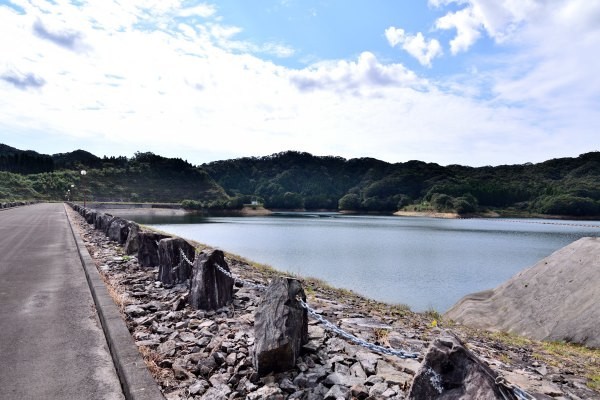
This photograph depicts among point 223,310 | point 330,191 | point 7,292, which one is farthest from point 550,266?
point 330,191

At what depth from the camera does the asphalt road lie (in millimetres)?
4375

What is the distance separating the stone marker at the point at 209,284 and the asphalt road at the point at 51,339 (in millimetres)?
1612

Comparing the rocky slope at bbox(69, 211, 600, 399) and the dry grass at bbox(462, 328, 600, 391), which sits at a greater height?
the rocky slope at bbox(69, 211, 600, 399)

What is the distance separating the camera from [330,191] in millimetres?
197125

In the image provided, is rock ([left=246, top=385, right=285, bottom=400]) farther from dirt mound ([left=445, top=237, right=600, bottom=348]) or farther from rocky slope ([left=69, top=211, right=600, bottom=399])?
dirt mound ([left=445, top=237, right=600, bottom=348])

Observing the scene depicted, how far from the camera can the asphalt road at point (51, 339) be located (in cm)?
438

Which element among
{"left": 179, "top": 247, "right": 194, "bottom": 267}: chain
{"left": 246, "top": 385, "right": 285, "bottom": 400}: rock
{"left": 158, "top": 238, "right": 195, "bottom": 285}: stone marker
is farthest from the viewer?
{"left": 158, "top": 238, "right": 195, "bottom": 285}: stone marker

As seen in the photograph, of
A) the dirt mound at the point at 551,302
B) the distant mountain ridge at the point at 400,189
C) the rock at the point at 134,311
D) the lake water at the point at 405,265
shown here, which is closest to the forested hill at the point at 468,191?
the distant mountain ridge at the point at 400,189

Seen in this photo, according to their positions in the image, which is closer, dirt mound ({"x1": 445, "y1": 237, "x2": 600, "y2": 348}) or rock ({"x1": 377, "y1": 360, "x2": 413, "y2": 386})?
rock ({"x1": 377, "y1": 360, "x2": 413, "y2": 386})

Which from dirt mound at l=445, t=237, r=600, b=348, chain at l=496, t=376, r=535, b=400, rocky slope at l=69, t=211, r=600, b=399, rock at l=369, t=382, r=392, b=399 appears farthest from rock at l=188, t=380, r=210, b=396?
dirt mound at l=445, t=237, r=600, b=348

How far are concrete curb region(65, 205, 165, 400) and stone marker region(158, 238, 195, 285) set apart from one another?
162 cm

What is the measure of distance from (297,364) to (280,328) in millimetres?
474

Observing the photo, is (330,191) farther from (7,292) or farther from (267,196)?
(7,292)

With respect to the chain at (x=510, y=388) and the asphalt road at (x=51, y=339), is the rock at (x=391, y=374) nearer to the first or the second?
the chain at (x=510, y=388)
